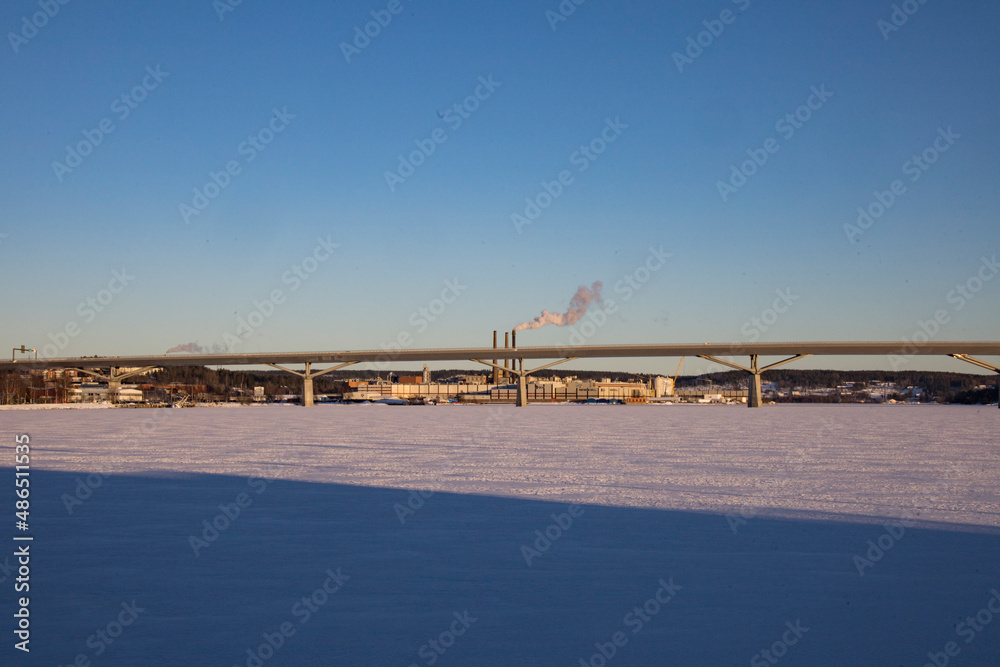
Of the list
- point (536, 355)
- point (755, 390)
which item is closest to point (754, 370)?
point (755, 390)

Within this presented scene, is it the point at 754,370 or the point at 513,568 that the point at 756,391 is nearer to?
the point at 754,370

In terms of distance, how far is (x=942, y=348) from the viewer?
2491 inches

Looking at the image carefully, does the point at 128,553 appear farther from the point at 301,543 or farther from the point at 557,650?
the point at 557,650

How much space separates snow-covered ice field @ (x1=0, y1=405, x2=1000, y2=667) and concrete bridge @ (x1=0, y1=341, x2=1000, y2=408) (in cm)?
5683

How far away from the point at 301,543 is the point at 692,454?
10862 millimetres

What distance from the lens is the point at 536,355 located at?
74688 mm

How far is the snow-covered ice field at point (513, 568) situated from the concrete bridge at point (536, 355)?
186ft

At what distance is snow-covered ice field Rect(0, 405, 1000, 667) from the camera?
449 centimetres

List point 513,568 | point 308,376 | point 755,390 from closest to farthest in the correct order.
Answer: point 513,568 < point 755,390 < point 308,376

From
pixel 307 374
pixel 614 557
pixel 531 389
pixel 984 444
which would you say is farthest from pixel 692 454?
pixel 531 389

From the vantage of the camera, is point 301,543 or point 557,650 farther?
point 301,543

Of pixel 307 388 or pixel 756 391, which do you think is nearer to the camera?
pixel 756 391

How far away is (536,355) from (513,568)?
225 ft

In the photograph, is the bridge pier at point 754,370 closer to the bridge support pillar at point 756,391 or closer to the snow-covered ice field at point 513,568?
the bridge support pillar at point 756,391
